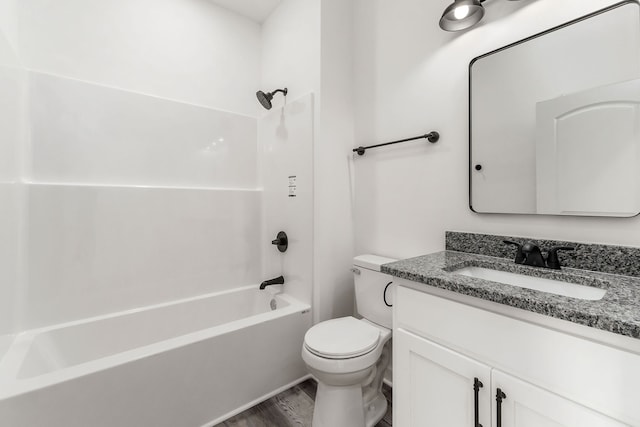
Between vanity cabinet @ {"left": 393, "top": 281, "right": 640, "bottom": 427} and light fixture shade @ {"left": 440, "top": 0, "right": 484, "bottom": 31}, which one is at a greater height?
light fixture shade @ {"left": 440, "top": 0, "right": 484, "bottom": 31}

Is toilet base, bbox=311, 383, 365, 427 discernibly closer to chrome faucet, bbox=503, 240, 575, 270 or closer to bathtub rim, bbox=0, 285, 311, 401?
bathtub rim, bbox=0, 285, 311, 401

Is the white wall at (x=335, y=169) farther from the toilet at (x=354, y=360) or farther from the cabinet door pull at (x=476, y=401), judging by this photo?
the cabinet door pull at (x=476, y=401)

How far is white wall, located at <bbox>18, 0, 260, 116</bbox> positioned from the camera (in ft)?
5.33

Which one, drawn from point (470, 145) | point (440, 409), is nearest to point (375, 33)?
point (470, 145)

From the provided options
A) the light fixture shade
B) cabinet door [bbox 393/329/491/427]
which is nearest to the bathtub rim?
cabinet door [bbox 393/329/491/427]

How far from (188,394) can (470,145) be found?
189cm

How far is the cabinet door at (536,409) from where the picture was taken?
0.66 meters

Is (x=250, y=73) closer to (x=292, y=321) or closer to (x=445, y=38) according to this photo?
(x=445, y=38)

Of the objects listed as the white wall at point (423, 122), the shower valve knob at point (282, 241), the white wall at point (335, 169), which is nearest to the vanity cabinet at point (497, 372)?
the white wall at point (423, 122)

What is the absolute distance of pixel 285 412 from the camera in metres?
1.54

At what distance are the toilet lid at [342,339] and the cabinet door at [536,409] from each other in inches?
22.9

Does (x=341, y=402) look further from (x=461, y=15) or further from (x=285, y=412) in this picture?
(x=461, y=15)

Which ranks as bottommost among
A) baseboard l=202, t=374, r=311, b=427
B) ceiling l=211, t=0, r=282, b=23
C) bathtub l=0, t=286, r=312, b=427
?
baseboard l=202, t=374, r=311, b=427

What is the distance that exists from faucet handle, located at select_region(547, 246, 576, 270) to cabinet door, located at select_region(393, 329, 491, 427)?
20.5 inches
